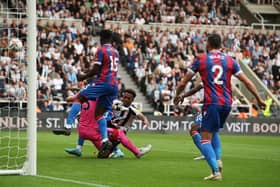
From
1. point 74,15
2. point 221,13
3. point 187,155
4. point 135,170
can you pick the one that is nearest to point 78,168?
point 135,170

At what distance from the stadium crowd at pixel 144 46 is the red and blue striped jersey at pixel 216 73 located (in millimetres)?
18498

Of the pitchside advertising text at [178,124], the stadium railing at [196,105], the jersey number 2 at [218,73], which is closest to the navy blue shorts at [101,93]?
the jersey number 2 at [218,73]

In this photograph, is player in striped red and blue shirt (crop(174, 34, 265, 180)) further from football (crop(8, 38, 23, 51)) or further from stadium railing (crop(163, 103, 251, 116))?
stadium railing (crop(163, 103, 251, 116))

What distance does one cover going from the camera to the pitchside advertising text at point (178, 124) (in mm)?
28625

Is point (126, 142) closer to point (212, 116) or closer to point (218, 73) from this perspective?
point (212, 116)

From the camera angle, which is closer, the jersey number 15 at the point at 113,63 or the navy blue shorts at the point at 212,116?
the navy blue shorts at the point at 212,116

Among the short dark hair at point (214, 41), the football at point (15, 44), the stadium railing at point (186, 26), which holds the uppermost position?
the stadium railing at point (186, 26)

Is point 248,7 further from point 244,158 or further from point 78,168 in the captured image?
point 78,168

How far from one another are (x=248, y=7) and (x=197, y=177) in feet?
112

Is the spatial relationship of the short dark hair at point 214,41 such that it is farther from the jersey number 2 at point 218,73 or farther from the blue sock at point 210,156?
the blue sock at point 210,156

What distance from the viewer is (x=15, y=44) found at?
1650cm

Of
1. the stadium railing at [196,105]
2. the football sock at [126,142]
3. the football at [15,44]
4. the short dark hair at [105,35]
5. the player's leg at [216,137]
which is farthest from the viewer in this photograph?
the stadium railing at [196,105]

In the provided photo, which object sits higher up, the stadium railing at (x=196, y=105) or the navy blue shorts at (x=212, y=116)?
the navy blue shorts at (x=212, y=116)

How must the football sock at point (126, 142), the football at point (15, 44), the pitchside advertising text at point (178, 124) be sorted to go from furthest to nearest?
1. the pitchside advertising text at point (178, 124)
2. the football at point (15, 44)
3. the football sock at point (126, 142)
